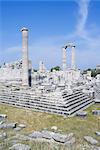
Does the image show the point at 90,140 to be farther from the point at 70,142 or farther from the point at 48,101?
the point at 48,101

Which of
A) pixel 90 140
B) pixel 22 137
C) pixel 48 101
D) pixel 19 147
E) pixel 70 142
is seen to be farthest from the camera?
pixel 48 101

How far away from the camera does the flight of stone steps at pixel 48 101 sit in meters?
12.7

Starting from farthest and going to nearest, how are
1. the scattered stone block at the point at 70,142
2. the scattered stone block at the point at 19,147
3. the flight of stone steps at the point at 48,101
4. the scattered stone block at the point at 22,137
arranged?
1. the flight of stone steps at the point at 48,101
2. the scattered stone block at the point at 22,137
3. the scattered stone block at the point at 70,142
4. the scattered stone block at the point at 19,147

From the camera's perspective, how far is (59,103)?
1293cm

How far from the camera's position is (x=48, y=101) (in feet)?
44.2

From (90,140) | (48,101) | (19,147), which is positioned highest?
(48,101)

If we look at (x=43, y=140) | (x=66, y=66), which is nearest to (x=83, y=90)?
(x=43, y=140)

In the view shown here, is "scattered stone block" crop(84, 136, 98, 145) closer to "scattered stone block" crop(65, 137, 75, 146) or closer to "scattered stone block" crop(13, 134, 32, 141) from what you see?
"scattered stone block" crop(65, 137, 75, 146)

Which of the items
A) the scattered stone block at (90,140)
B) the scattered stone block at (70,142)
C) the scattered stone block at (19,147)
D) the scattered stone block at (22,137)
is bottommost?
the scattered stone block at (90,140)

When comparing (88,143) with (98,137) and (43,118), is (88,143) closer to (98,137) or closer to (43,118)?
(98,137)

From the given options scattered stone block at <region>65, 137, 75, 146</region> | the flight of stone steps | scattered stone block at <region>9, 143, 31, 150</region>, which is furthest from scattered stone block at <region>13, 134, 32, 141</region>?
the flight of stone steps

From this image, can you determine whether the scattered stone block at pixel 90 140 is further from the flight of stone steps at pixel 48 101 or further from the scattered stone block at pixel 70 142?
the flight of stone steps at pixel 48 101

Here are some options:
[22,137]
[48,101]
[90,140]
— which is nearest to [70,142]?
[90,140]

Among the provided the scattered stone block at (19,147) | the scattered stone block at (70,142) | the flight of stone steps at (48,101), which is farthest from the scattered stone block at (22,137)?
the flight of stone steps at (48,101)
